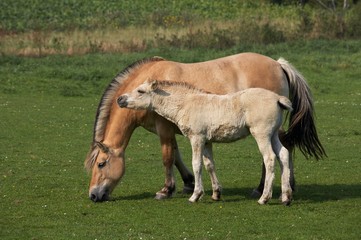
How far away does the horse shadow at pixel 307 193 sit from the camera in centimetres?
1292

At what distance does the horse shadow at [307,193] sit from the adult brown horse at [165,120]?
0.95ft

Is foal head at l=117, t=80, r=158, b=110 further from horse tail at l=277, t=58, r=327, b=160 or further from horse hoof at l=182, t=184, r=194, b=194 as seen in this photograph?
horse tail at l=277, t=58, r=327, b=160

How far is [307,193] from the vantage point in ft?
44.0

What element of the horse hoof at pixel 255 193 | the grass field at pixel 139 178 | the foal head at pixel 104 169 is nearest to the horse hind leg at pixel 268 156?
the grass field at pixel 139 178

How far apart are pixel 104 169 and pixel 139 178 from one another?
81.4 inches

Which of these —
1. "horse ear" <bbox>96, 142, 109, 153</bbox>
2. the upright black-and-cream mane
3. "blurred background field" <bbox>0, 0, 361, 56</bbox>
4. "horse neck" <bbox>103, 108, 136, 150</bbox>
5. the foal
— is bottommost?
"blurred background field" <bbox>0, 0, 361, 56</bbox>

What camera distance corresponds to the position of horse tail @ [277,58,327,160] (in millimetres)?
13227

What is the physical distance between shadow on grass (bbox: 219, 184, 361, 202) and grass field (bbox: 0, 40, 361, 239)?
2 centimetres

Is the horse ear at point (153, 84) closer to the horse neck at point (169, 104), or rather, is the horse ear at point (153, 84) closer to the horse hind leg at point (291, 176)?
the horse neck at point (169, 104)

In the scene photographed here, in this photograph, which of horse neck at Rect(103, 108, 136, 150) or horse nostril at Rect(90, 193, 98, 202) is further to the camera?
horse neck at Rect(103, 108, 136, 150)

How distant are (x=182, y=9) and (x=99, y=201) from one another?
3592cm

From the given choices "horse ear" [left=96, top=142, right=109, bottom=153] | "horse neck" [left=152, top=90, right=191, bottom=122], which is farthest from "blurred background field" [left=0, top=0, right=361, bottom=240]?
"horse neck" [left=152, top=90, right=191, bottom=122]

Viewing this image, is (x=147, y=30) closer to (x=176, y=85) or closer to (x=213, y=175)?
(x=176, y=85)

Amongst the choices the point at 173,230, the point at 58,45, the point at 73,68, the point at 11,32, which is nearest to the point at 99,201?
the point at 173,230
